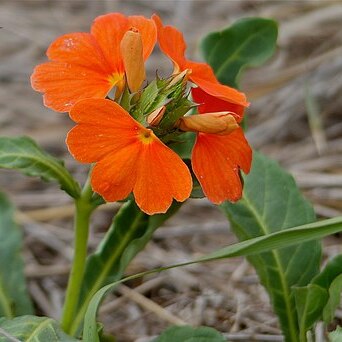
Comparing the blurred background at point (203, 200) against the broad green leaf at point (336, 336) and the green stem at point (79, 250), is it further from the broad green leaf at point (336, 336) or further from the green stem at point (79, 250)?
the broad green leaf at point (336, 336)

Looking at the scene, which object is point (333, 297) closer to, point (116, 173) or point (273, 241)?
point (273, 241)

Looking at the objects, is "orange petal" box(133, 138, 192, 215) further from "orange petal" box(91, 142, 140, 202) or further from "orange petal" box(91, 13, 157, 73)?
"orange petal" box(91, 13, 157, 73)

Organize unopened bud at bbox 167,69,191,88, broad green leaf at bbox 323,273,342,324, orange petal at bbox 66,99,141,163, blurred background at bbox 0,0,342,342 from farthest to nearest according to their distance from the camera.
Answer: blurred background at bbox 0,0,342,342, broad green leaf at bbox 323,273,342,324, unopened bud at bbox 167,69,191,88, orange petal at bbox 66,99,141,163

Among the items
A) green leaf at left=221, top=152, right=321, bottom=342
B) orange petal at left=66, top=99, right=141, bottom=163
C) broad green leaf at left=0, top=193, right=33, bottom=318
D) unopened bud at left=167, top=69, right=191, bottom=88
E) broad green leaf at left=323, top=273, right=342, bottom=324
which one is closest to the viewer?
orange petal at left=66, top=99, right=141, bottom=163

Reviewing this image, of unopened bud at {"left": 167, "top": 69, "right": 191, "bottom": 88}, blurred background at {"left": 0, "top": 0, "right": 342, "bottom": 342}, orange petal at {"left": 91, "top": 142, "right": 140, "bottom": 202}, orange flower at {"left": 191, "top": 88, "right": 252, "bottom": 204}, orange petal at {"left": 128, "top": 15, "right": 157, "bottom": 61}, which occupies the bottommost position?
blurred background at {"left": 0, "top": 0, "right": 342, "bottom": 342}

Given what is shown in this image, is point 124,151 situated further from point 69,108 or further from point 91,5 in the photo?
point 91,5

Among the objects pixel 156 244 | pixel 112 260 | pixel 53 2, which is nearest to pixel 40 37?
pixel 53 2

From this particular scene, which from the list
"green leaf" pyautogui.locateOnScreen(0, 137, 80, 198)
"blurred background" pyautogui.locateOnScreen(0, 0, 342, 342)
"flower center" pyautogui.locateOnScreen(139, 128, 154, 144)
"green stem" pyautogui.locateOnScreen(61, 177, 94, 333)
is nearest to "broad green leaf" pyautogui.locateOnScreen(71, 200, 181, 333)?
"green stem" pyautogui.locateOnScreen(61, 177, 94, 333)
